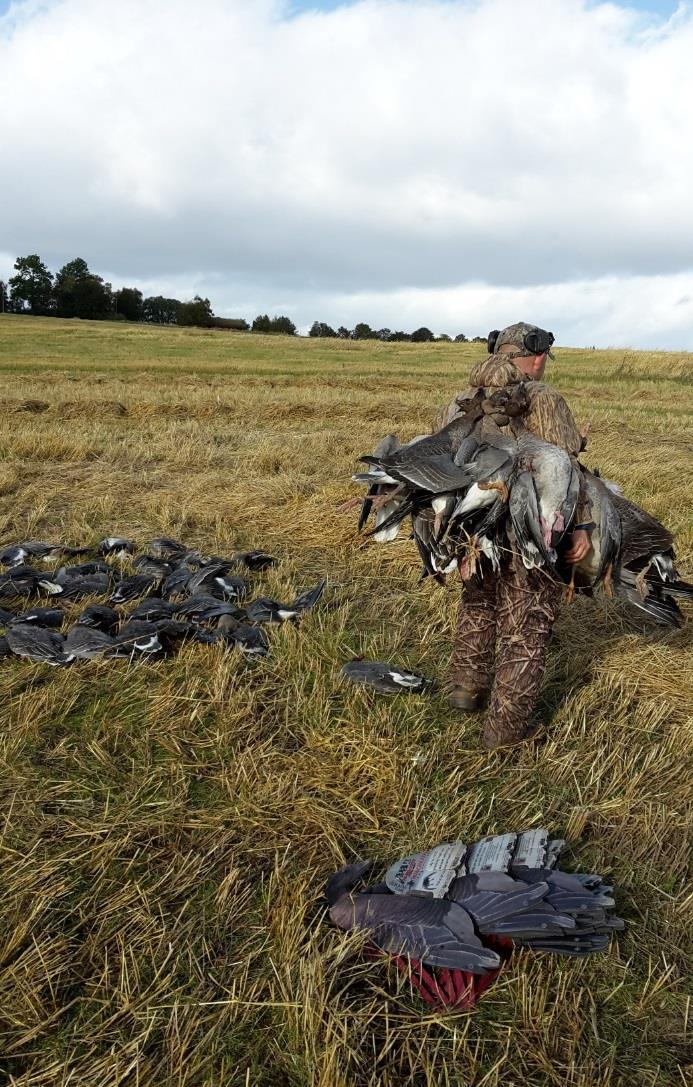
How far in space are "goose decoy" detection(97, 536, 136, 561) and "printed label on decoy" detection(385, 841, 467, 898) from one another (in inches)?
147

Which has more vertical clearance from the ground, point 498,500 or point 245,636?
point 498,500

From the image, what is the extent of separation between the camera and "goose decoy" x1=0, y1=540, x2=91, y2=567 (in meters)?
5.33

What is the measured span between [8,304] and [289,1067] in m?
92.2

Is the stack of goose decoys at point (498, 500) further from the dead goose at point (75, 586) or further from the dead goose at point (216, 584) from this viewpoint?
the dead goose at point (75, 586)

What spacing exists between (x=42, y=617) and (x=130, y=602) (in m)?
0.58

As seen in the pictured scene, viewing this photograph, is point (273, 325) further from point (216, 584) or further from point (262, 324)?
point (216, 584)

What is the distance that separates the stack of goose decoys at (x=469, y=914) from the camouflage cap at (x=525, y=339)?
199cm

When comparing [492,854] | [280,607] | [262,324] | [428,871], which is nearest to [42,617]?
[280,607]

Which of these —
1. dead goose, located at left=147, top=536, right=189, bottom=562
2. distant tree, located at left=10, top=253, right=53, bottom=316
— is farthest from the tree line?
dead goose, located at left=147, top=536, right=189, bottom=562

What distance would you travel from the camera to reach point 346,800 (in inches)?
110

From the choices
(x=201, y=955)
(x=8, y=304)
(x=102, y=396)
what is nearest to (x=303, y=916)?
(x=201, y=955)

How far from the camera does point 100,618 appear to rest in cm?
421

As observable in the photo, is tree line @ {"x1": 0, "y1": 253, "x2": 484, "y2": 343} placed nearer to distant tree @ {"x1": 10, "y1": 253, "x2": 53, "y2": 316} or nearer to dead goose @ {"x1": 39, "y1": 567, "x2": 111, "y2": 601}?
distant tree @ {"x1": 10, "y1": 253, "x2": 53, "y2": 316}

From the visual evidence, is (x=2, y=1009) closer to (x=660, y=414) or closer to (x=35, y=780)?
(x=35, y=780)
